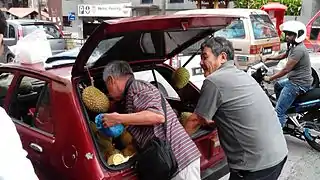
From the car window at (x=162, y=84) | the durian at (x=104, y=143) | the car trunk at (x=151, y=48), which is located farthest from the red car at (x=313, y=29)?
the durian at (x=104, y=143)

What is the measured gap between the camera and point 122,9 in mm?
22000

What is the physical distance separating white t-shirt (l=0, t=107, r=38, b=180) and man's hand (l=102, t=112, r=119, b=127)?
1221mm

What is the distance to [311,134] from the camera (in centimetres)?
486

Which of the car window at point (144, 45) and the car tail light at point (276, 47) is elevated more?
the car window at point (144, 45)

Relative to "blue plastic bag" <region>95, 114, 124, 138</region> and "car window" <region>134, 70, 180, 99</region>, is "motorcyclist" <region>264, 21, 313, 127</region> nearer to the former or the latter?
"car window" <region>134, 70, 180, 99</region>

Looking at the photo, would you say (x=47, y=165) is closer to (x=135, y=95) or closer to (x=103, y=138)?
(x=103, y=138)

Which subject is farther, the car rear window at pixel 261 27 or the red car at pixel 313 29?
the red car at pixel 313 29

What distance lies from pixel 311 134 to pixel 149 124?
3.12 m

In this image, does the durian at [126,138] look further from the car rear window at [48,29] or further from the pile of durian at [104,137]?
the car rear window at [48,29]

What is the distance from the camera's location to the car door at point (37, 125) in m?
2.80

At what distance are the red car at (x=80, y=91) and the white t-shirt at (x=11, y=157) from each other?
111 cm

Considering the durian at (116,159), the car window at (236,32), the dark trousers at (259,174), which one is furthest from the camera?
the car window at (236,32)

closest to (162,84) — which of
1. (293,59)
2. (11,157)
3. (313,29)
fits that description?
(293,59)

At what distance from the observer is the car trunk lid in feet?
7.68
